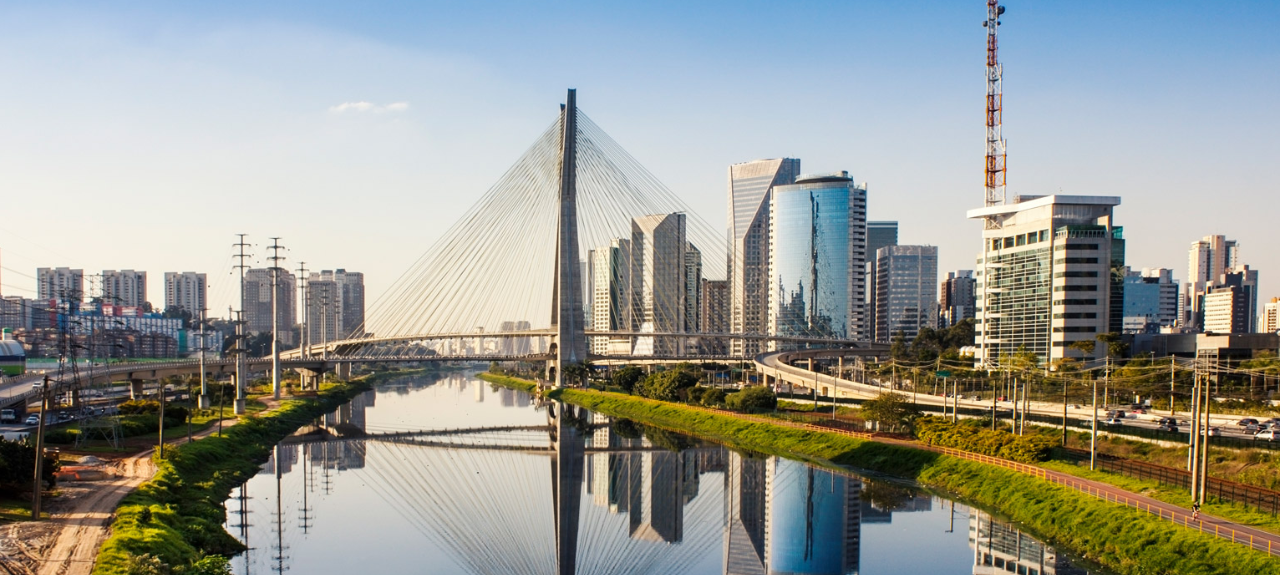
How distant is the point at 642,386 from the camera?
60.6 metres

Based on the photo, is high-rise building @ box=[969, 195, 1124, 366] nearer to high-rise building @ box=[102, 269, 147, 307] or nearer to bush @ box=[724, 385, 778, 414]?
bush @ box=[724, 385, 778, 414]

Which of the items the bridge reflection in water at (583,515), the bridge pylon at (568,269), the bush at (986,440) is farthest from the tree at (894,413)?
the bridge pylon at (568,269)

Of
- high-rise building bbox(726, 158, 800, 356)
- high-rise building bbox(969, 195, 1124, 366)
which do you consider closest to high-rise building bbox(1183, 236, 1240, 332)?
high-rise building bbox(726, 158, 800, 356)

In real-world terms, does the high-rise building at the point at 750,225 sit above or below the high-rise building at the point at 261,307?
above

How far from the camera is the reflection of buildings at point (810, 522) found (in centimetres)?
2342

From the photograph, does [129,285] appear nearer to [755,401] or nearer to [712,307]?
[712,307]

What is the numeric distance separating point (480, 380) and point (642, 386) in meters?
59.4

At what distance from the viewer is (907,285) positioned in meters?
134

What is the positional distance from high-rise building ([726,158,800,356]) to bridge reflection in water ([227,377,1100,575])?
284 feet

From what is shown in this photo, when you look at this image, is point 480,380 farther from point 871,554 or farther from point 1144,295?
point 871,554

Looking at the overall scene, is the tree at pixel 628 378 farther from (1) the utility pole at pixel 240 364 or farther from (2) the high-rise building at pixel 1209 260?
(2) the high-rise building at pixel 1209 260

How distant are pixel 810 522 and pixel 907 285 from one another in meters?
112

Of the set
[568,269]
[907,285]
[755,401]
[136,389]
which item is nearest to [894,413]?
[755,401]

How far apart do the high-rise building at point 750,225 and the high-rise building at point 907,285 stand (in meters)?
17.5
